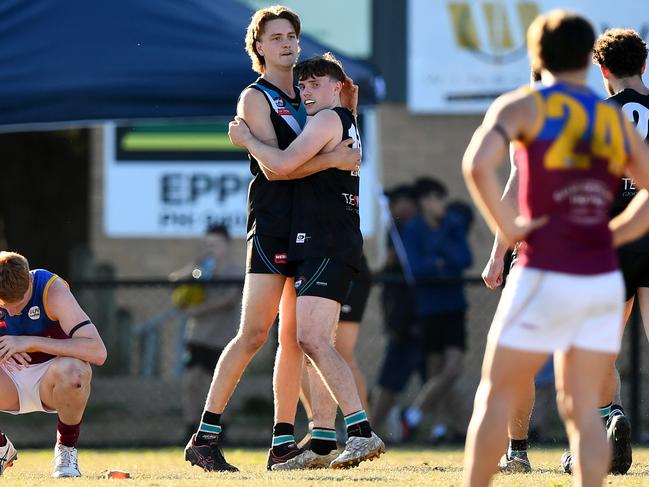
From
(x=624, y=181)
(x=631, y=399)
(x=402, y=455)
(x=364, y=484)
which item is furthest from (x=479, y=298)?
(x=364, y=484)

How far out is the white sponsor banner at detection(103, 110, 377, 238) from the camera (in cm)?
1468

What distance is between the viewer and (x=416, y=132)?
583 inches

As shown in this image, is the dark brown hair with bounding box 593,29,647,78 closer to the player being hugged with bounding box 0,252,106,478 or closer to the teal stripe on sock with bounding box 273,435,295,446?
the teal stripe on sock with bounding box 273,435,295,446

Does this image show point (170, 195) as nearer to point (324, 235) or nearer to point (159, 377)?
point (159, 377)

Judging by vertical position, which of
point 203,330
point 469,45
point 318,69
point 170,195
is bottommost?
point 203,330

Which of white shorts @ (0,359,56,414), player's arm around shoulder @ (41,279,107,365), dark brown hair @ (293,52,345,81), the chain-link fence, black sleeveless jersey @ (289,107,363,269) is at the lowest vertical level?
the chain-link fence

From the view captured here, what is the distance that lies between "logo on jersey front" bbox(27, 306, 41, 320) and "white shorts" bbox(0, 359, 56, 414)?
0.84 ft

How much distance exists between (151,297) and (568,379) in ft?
34.5

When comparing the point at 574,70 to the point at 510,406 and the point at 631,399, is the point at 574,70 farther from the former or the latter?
the point at 631,399

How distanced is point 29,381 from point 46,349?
0.27m

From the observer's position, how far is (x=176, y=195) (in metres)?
14.8

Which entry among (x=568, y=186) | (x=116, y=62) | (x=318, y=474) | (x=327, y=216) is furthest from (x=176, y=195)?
(x=568, y=186)

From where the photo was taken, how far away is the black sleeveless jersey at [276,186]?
685 centimetres

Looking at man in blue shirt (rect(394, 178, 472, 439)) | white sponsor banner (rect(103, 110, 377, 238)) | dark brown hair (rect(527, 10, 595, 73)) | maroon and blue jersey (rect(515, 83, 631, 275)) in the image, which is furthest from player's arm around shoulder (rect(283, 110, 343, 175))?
white sponsor banner (rect(103, 110, 377, 238))
